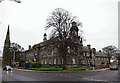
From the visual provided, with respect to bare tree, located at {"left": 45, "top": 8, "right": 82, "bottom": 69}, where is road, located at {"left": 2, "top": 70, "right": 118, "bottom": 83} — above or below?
below

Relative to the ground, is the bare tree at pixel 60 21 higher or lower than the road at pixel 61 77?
higher

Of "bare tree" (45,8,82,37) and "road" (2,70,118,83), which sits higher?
"bare tree" (45,8,82,37)

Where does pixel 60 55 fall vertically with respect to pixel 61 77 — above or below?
above

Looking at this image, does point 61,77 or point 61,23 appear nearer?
point 61,77

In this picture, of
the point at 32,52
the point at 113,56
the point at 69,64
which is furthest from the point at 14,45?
the point at 113,56

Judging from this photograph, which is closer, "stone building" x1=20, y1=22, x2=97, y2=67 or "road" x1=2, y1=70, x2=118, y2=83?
"road" x1=2, y1=70, x2=118, y2=83

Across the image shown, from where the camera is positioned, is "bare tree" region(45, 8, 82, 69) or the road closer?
the road

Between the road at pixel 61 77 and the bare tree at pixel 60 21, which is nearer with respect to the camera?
the road at pixel 61 77

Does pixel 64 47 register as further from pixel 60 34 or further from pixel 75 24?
pixel 75 24

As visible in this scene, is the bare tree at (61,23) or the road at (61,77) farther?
A: the bare tree at (61,23)

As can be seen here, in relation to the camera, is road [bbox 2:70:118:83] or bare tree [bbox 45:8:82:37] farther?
bare tree [bbox 45:8:82:37]

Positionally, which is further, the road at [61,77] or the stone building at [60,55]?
the stone building at [60,55]

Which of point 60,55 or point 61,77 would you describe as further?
point 60,55

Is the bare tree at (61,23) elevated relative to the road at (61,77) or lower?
elevated
